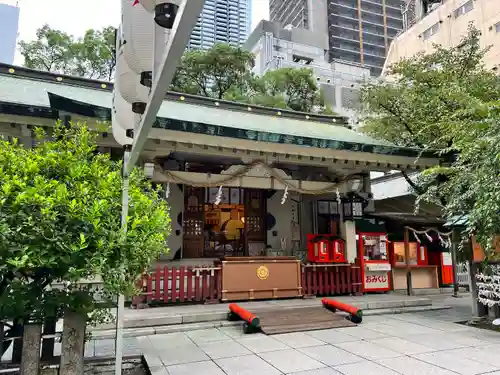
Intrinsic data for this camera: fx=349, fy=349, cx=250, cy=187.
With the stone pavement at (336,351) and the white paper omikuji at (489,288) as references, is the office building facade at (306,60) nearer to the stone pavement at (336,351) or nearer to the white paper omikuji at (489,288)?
the white paper omikuji at (489,288)

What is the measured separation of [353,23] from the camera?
236 ft

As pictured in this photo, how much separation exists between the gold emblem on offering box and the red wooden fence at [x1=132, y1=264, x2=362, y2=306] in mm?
982

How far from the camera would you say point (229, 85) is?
2483 cm

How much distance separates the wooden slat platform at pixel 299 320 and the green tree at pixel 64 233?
3.39 metres

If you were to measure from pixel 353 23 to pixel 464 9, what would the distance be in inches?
1702

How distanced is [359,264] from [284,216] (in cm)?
327

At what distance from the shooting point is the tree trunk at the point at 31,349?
11.9 feet

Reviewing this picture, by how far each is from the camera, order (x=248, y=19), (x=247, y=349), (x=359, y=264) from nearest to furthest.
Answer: (x=247, y=349) < (x=359, y=264) < (x=248, y=19)

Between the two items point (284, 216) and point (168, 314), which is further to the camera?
point (284, 216)

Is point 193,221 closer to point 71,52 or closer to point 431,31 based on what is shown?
point 71,52

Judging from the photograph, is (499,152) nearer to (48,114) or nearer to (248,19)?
(48,114)

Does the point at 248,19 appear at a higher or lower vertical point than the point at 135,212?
higher

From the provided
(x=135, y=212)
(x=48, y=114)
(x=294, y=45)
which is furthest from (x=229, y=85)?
(x=294, y=45)

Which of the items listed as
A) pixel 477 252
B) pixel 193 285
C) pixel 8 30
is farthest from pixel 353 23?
pixel 193 285
